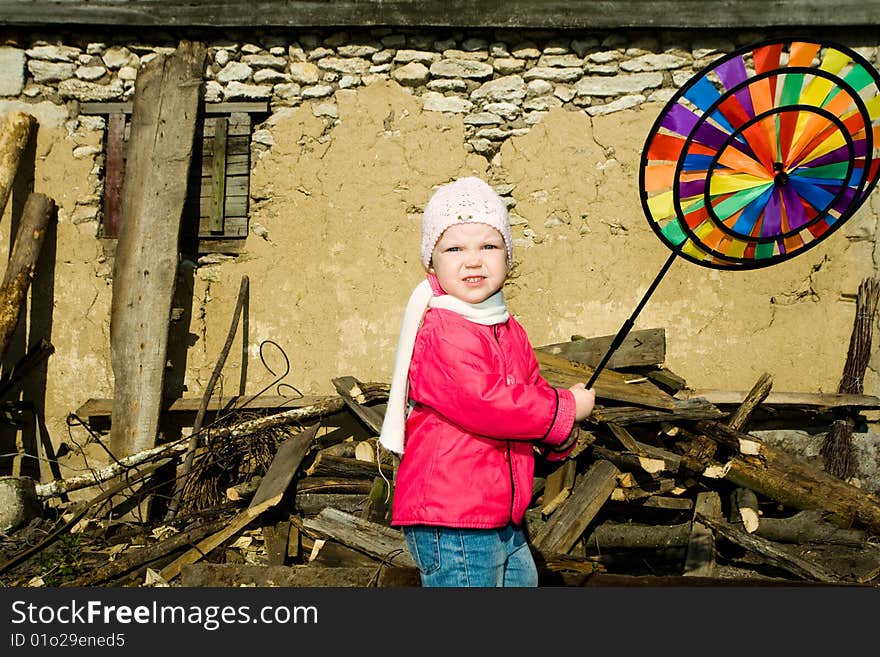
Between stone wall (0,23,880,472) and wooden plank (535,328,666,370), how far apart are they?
428mm

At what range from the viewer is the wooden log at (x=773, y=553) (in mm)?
3963

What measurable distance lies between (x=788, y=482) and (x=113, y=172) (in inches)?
195

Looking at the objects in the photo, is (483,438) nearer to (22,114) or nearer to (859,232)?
(859,232)

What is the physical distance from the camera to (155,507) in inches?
211

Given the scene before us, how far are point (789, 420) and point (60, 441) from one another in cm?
511

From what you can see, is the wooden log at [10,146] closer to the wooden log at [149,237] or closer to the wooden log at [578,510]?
the wooden log at [149,237]

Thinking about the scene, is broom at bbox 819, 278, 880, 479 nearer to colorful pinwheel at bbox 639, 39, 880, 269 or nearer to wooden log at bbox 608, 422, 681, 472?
wooden log at bbox 608, 422, 681, 472

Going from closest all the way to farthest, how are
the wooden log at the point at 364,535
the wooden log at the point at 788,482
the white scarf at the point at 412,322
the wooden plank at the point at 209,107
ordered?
1. the white scarf at the point at 412,322
2. the wooden log at the point at 364,535
3. the wooden log at the point at 788,482
4. the wooden plank at the point at 209,107

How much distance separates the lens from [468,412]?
226cm

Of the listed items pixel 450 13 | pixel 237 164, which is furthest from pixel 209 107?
pixel 450 13

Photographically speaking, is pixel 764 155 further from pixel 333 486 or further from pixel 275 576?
pixel 333 486

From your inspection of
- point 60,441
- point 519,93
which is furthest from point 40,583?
point 519,93

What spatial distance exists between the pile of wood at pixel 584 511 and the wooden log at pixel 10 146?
7.10 feet

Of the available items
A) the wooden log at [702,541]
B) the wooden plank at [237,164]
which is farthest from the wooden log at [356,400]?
the wooden log at [702,541]
